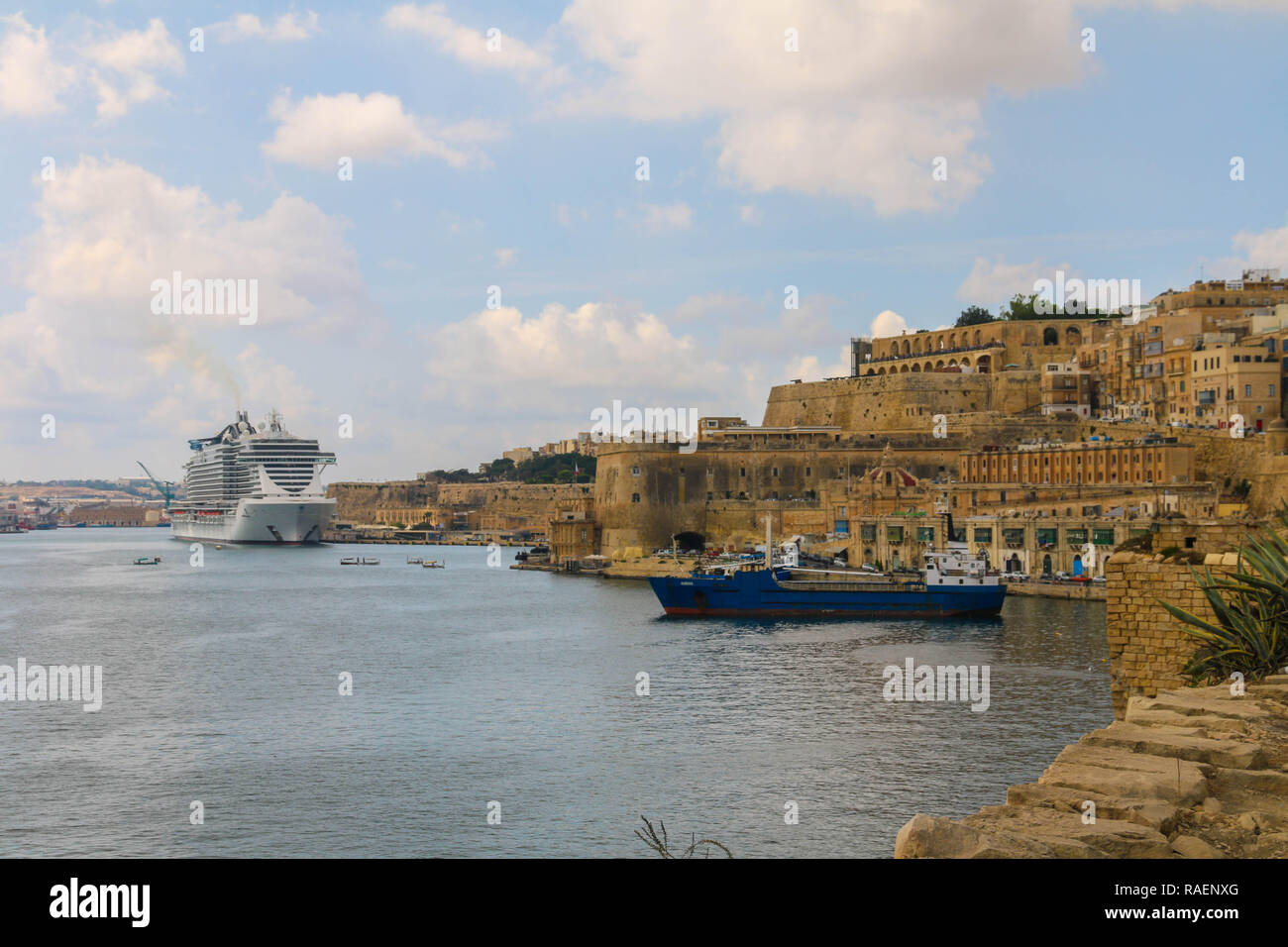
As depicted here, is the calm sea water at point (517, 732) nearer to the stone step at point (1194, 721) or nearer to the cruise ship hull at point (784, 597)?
the cruise ship hull at point (784, 597)

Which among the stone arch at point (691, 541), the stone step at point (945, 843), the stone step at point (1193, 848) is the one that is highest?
the stone step at point (945, 843)

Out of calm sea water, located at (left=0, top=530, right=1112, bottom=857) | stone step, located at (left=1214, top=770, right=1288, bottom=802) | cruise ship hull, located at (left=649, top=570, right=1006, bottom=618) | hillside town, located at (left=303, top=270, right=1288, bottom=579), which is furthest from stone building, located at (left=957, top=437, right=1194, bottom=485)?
stone step, located at (left=1214, top=770, right=1288, bottom=802)

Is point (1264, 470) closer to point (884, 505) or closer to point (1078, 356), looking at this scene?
point (884, 505)

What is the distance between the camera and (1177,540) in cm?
952

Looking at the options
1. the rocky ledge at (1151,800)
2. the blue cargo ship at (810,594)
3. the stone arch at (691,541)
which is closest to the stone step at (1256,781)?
the rocky ledge at (1151,800)

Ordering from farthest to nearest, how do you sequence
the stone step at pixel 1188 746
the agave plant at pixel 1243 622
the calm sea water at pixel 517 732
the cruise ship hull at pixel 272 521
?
the cruise ship hull at pixel 272 521, the calm sea water at pixel 517 732, the agave plant at pixel 1243 622, the stone step at pixel 1188 746

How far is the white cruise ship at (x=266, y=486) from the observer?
288ft

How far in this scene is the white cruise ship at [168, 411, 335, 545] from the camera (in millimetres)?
87750

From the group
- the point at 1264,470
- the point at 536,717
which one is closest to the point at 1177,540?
the point at 536,717

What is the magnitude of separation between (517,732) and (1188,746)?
14.4 metres

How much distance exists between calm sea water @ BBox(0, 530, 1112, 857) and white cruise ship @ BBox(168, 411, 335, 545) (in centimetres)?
5077

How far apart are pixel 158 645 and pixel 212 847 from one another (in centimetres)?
1972

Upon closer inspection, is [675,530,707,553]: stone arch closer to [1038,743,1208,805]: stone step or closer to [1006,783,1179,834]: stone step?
[1038,743,1208,805]: stone step

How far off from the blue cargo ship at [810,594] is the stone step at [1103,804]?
32825 millimetres
